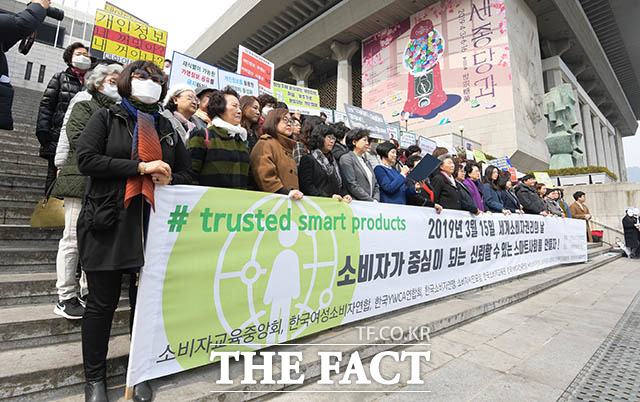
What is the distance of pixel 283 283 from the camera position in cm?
210

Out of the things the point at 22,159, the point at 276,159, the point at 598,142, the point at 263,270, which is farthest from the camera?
the point at 598,142

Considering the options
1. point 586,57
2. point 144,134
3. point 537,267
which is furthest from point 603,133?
point 144,134

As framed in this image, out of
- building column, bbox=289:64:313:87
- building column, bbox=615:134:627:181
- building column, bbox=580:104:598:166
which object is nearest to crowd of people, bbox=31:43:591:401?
building column, bbox=289:64:313:87

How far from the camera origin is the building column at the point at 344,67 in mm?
25094

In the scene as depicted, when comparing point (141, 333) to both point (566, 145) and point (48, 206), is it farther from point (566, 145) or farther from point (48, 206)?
point (566, 145)

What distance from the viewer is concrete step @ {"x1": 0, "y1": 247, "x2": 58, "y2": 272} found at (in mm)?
2355

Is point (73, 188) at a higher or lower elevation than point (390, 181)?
lower

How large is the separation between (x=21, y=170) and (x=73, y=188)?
2.96m

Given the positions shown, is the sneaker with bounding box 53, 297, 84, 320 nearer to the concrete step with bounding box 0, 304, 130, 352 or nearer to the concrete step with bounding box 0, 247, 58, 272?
the concrete step with bounding box 0, 304, 130, 352

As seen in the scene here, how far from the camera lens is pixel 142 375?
1517 mm

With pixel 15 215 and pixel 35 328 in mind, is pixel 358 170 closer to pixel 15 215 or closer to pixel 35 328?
pixel 35 328

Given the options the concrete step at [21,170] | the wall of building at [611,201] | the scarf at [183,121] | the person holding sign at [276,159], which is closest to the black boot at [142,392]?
the person holding sign at [276,159]

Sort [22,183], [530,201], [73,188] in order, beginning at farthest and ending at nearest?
[530,201] < [22,183] < [73,188]

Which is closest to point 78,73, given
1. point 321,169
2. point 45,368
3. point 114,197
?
point 114,197
